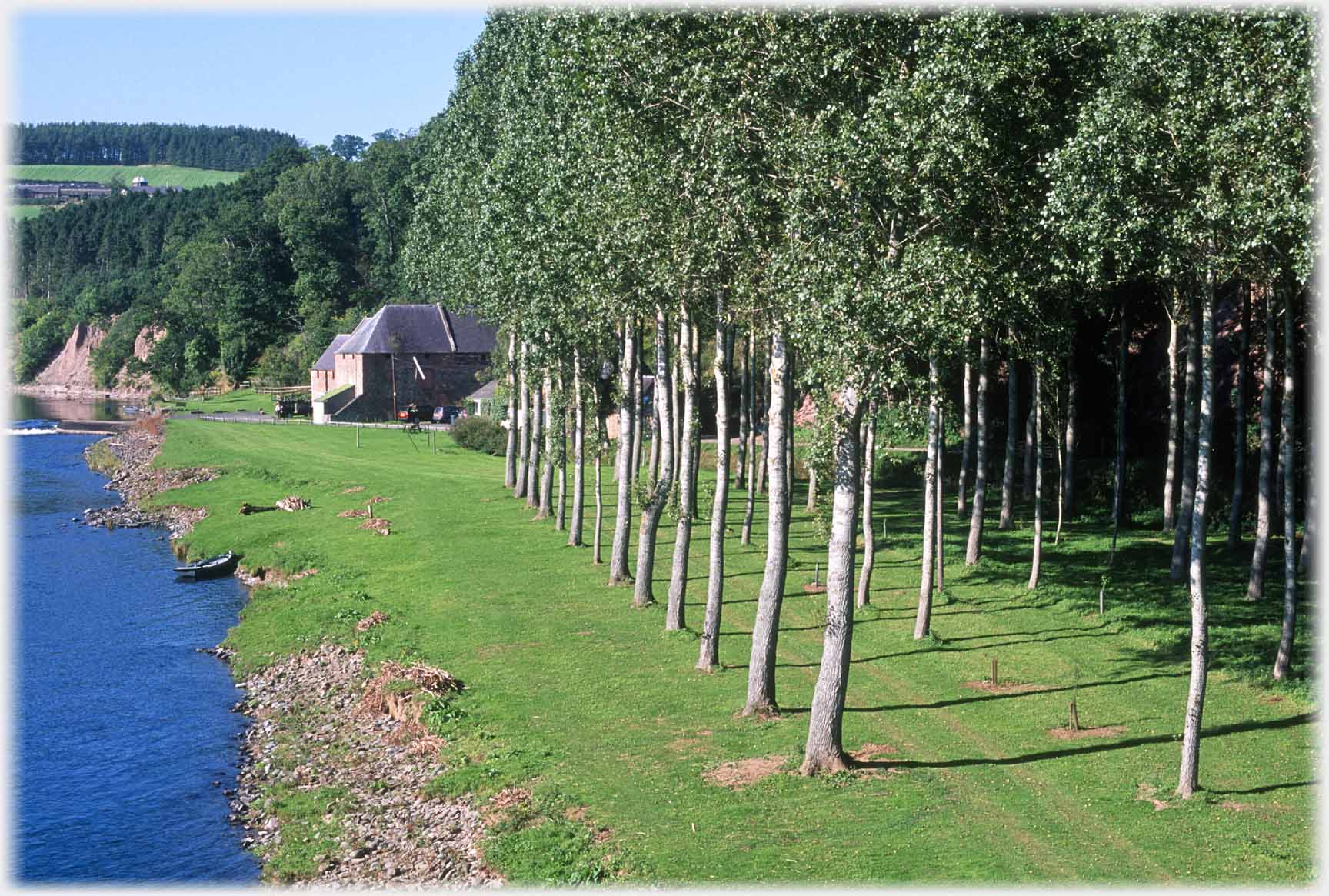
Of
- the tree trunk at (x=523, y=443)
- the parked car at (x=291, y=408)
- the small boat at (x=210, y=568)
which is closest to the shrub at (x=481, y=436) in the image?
the tree trunk at (x=523, y=443)

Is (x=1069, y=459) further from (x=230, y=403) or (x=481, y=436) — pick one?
(x=230, y=403)

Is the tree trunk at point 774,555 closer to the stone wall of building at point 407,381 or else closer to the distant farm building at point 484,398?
the distant farm building at point 484,398

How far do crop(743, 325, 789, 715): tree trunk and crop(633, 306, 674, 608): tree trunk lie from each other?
287 inches

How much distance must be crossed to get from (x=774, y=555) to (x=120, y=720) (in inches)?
712

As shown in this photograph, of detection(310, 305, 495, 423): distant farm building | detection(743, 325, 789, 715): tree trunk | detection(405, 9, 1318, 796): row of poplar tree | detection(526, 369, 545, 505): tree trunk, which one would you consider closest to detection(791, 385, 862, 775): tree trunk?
detection(405, 9, 1318, 796): row of poplar tree

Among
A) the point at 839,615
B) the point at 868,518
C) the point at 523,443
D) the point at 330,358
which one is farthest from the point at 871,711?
the point at 330,358

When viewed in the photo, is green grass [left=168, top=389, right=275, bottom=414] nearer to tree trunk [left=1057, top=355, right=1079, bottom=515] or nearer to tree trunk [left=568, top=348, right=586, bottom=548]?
tree trunk [left=568, top=348, right=586, bottom=548]

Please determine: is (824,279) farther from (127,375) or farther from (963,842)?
(127,375)

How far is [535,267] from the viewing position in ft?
129

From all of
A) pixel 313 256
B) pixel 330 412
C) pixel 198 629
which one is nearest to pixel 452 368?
pixel 330 412

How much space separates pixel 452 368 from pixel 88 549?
168 feet

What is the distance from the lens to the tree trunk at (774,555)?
26.1 metres

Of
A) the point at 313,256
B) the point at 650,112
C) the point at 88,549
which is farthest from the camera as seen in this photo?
the point at 313,256

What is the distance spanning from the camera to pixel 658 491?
117 ft
